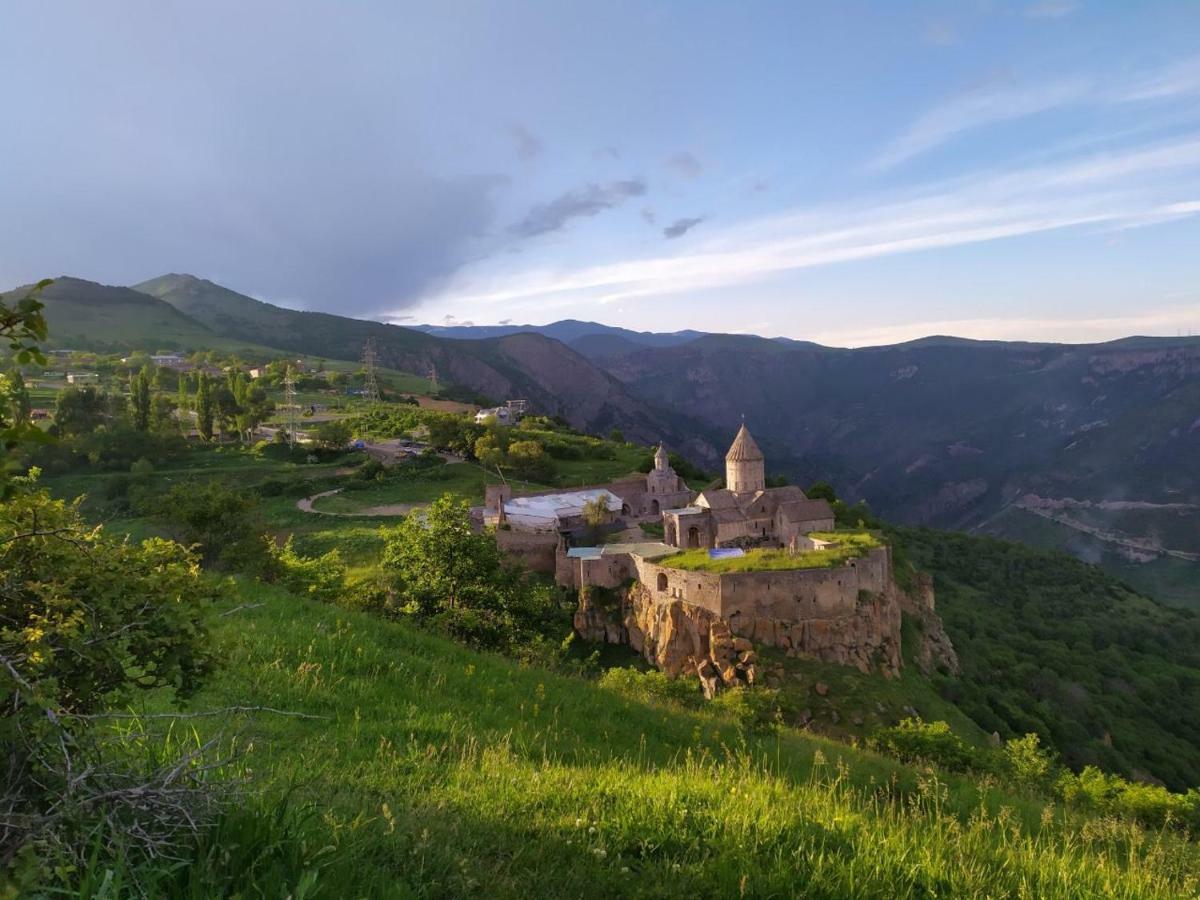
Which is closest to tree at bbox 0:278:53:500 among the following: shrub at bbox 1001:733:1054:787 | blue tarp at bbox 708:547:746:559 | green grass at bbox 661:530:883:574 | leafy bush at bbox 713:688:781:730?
leafy bush at bbox 713:688:781:730

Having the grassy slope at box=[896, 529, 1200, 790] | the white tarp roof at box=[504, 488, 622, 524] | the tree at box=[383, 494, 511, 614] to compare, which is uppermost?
the tree at box=[383, 494, 511, 614]

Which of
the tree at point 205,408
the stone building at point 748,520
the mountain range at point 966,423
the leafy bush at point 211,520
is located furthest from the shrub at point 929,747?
the mountain range at point 966,423

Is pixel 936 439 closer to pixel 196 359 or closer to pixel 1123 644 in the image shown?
pixel 1123 644

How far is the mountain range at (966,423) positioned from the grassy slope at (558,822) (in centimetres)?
9301

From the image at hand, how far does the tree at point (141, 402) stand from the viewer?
174ft

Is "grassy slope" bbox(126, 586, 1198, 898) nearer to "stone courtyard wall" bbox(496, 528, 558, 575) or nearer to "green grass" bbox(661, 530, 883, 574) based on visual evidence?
"green grass" bbox(661, 530, 883, 574)

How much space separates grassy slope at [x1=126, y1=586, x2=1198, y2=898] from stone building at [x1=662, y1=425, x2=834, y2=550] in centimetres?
2621

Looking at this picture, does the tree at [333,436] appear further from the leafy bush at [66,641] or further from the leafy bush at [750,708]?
the leafy bush at [66,641]

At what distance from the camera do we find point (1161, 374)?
155 meters

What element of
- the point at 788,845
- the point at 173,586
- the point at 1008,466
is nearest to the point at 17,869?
the point at 173,586

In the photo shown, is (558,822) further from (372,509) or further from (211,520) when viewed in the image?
(372,509)

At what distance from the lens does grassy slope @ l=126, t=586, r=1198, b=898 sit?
293 cm

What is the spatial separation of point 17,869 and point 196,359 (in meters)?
117

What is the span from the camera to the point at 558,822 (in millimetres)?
3607
